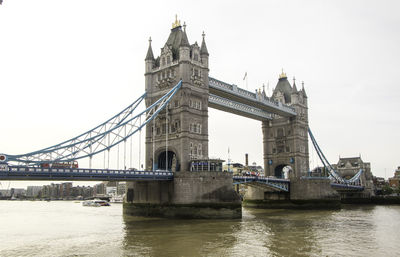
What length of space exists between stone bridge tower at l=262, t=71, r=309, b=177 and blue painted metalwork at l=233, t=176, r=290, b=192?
7391 millimetres

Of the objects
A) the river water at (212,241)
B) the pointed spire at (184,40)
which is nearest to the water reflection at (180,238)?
the river water at (212,241)

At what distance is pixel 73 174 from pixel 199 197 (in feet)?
43.6

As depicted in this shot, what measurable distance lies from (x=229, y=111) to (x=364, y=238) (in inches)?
1293

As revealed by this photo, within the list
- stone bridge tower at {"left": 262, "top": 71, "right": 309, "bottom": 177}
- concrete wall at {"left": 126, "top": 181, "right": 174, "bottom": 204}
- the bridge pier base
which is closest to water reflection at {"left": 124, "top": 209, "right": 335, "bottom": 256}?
the bridge pier base

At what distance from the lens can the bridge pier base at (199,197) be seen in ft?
127

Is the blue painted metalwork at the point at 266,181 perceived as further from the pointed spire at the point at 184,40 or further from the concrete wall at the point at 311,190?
the pointed spire at the point at 184,40

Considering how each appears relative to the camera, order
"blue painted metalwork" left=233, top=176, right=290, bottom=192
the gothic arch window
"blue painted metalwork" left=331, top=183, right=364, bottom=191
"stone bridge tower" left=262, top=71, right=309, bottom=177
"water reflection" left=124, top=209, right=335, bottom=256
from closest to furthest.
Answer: "water reflection" left=124, top=209, right=335, bottom=256
"blue painted metalwork" left=233, top=176, right=290, bottom=192
"stone bridge tower" left=262, top=71, right=309, bottom=177
the gothic arch window
"blue painted metalwork" left=331, top=183, right=364, bottom=191

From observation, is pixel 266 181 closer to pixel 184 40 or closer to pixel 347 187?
pixel 184 40

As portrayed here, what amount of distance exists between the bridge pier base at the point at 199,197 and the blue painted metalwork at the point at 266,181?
879 cm

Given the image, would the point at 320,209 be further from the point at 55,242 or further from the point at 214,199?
the point at 55,242

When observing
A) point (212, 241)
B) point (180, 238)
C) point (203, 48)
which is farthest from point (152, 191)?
point (203, 48)

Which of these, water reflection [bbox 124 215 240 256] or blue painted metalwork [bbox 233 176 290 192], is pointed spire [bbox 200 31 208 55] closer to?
blue painted metalwork [bbox 233 176 290 192]

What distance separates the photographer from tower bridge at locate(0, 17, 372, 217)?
34.8m

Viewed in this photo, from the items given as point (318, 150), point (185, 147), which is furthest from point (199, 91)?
point (318, 150)
